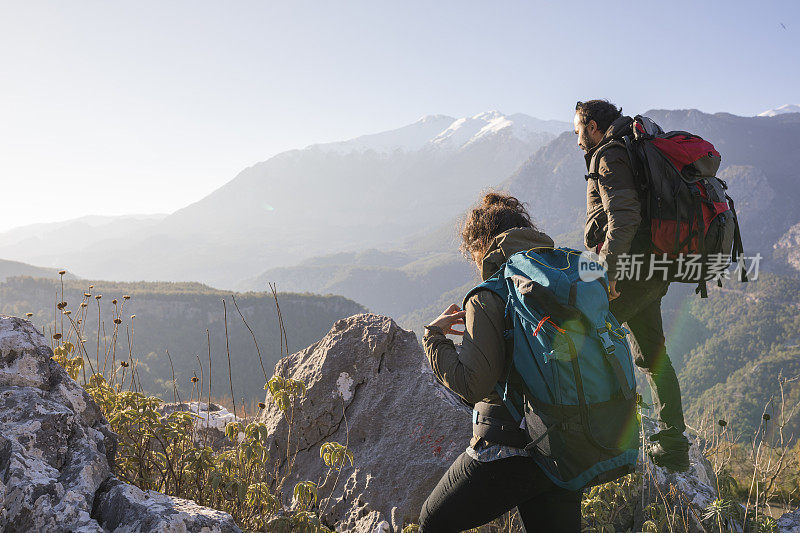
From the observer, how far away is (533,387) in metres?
1.80

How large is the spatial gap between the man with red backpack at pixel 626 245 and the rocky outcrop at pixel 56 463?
2.54 meters

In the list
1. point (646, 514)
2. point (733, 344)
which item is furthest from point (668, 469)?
point (733, 344)

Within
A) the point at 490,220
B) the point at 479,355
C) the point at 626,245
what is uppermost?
the point at 490,220

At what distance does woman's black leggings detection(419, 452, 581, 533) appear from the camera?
6.26 feet

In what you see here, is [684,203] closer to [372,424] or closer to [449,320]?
[449,320]

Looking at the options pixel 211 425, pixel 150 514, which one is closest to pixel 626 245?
pixel 150 514

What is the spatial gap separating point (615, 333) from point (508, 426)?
53 centimetres

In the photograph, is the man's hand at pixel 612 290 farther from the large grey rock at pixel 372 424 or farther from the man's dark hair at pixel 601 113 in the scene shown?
the large grey rock at pixel 372 424

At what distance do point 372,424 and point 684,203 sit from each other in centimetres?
251

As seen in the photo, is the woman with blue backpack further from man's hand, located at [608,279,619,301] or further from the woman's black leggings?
man's hand, located at [608,279,619,301]

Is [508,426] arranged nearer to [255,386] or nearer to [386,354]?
[386,354]

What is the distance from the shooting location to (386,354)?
3955 millimetres

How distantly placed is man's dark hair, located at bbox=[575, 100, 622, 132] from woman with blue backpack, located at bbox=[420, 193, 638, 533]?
1.56 metres

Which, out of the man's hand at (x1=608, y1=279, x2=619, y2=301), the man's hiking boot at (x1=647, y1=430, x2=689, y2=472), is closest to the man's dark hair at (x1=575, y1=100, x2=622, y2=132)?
the man's hand at (x1=608, y1=279, x2=619, y2=301)
